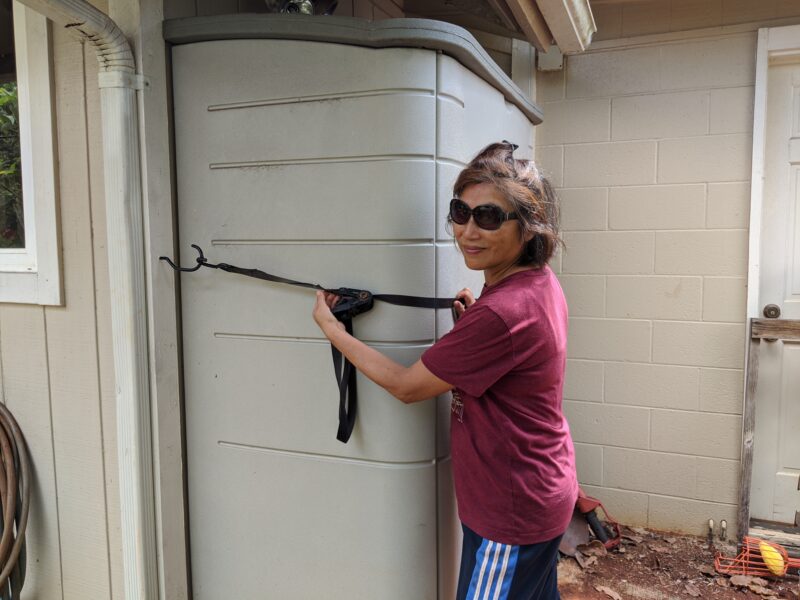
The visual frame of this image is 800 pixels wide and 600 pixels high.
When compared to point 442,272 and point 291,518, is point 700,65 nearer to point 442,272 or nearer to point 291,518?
point 442,272

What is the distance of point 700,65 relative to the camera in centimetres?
280

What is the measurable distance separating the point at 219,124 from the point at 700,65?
235 centimetres

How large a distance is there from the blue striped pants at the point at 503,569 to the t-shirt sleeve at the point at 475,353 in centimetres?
41

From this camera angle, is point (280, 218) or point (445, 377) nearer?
point (445, 377)

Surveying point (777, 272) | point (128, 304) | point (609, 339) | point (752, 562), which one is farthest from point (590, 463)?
point (128, 304)

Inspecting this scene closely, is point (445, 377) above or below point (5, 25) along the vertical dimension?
below

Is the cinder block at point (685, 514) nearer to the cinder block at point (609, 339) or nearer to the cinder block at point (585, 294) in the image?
the cinder block at point (609, 339)

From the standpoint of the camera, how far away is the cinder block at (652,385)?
2916 mm

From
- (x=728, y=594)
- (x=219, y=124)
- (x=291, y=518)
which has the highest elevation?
(x=219, y=124)

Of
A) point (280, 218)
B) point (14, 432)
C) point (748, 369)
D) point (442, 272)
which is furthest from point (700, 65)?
point (14, 432)

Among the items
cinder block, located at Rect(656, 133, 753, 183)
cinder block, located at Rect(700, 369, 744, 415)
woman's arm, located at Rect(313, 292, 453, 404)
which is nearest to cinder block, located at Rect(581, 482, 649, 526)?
cinder block, located at Rect(700, 369, 744, 415)

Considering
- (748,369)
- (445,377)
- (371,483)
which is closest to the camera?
(445,377)

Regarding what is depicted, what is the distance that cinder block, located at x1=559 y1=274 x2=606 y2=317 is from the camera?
3023mm

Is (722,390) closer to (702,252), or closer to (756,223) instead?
(702,252)
